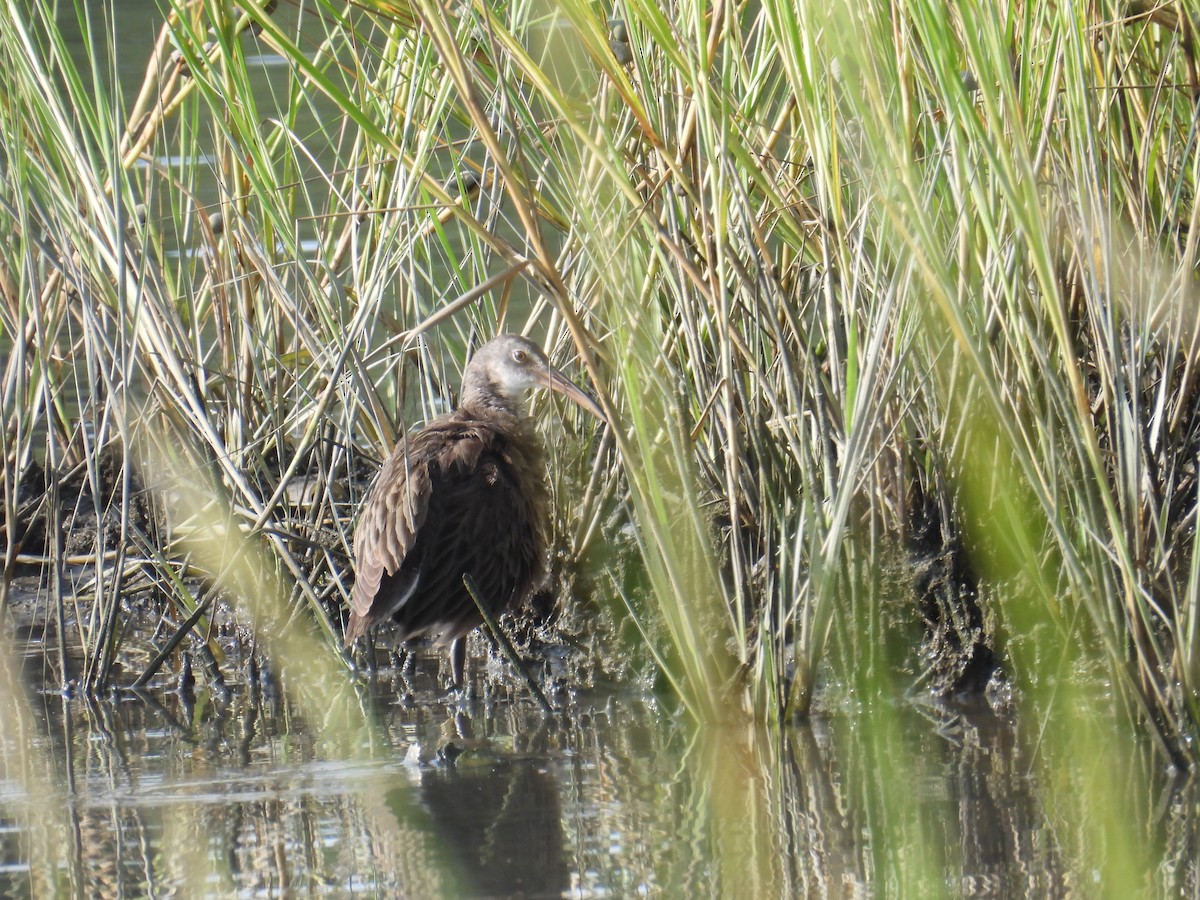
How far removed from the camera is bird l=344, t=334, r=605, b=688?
13.1 ft

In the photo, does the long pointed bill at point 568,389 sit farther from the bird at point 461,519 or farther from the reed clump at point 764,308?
the reed clump at point 764,308

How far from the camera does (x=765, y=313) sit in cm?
313

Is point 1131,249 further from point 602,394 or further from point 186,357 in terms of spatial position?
point 186,357

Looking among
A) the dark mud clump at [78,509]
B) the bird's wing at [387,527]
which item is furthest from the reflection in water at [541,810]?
the dark mud clump at [78,509]

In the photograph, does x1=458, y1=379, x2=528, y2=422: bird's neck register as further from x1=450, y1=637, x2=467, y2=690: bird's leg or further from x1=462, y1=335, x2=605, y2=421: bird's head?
x1=450, y1=637, x2=467, y2=690: bird's leg

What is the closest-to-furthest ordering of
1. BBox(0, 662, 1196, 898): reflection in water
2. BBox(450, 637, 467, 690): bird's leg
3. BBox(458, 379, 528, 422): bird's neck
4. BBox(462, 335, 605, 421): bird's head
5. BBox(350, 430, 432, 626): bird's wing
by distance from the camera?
BBox(0, 662, 1196, 898): reflection in water < BBox(350, 430, 432, 626): bird's wing < BBox(450, 637, 467, 690): bird's leg < BBox(462, 335, 605, 421): bird's head < BBox(458, 379, 528, 422): bird's neck

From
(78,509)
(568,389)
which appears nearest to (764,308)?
(568,389)

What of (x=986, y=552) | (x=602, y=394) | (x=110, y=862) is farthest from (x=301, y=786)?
(x=986, y=552)

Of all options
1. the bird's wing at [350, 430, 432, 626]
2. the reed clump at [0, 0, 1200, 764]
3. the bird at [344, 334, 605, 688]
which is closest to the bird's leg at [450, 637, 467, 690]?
the bird at [344, 334, 605, 688]

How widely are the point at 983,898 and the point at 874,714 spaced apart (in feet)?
2.96

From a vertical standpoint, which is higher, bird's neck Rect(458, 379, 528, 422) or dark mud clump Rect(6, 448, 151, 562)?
bird's neck Rect(458, 379, 528, 422)

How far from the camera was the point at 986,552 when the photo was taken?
356 cm

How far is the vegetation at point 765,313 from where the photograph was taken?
2814mm

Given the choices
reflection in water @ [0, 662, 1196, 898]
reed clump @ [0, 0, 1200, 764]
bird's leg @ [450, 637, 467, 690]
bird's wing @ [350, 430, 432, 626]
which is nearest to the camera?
reflection in water @ [0, 662, 1196, 898]
